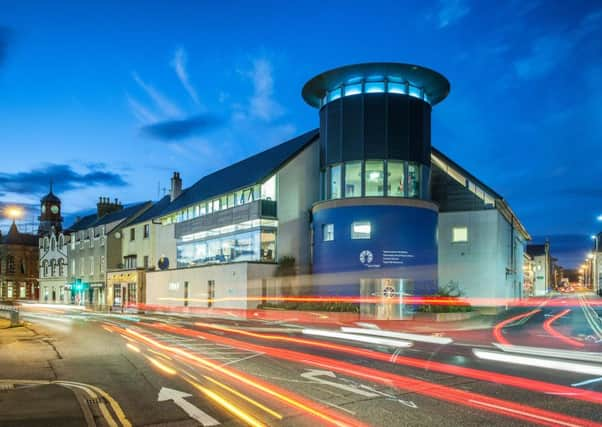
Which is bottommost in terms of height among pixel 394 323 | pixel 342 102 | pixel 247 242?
pixel 394 323

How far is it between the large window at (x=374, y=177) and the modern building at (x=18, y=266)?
271 ft

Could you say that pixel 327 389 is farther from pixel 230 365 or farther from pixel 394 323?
pixel 394 323

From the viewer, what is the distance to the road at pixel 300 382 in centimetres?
910

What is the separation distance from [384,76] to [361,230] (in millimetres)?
10100

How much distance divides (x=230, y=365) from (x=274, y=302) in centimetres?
2422

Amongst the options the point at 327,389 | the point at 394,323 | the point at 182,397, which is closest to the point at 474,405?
the point at 327,389

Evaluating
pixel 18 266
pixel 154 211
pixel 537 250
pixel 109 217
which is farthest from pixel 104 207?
pixel 537 250

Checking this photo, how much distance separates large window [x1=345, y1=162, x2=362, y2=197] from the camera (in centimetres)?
3694

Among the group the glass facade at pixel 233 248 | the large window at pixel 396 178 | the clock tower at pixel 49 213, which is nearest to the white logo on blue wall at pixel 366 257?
the large window at pixel 396 178

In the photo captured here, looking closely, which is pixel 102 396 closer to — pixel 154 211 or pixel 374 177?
pixel 374 177

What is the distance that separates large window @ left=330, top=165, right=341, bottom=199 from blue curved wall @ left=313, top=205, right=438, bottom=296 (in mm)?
1181

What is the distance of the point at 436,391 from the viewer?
36.4ft

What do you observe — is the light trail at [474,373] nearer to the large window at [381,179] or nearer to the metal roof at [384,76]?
the large window at [381,179]

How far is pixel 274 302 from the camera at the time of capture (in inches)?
1523
